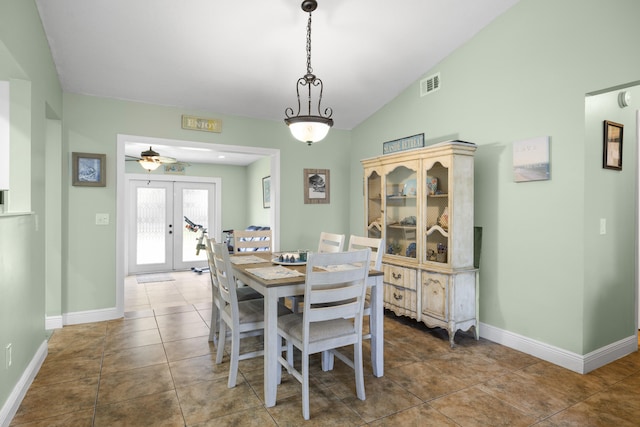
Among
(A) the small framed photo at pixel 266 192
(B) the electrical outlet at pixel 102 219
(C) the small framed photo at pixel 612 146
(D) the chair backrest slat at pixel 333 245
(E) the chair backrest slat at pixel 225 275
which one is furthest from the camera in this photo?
(A) the small framed photo at pixel 266 192

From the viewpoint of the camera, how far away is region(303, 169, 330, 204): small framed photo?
4917 millimetres

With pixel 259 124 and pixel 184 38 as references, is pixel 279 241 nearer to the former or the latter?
pixel 259 124

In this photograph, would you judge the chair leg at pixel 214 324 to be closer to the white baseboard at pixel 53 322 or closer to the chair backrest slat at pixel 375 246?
the chair backrest slat at pixel 375 246

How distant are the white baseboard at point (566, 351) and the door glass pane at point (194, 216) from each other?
5.91 meters

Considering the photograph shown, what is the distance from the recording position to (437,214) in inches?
131

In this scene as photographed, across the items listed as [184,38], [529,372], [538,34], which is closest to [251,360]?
[529,372]

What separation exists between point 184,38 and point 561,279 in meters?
3.60

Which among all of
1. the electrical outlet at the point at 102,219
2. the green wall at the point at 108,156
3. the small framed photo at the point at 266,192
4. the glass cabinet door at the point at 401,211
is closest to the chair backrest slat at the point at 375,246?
the glass cabinet door at the point at 401,211

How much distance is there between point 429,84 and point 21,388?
4.17 m

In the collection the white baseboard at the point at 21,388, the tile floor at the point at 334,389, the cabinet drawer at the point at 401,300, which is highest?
the cabinet drawer at the point at 401,300

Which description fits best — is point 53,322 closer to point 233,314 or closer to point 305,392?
point 233,314

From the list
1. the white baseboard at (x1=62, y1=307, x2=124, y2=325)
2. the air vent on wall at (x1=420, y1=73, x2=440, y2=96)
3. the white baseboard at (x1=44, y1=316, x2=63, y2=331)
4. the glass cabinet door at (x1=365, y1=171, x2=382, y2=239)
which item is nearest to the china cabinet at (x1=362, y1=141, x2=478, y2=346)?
the glass cabinet door at (x1=365, y1=171, x2=382, y2=239)

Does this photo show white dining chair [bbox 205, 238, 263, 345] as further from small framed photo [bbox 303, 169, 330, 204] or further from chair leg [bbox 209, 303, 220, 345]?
small framed photo [bbox 303, 169, 330, 204]

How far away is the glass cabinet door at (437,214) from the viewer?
10.6 ft
